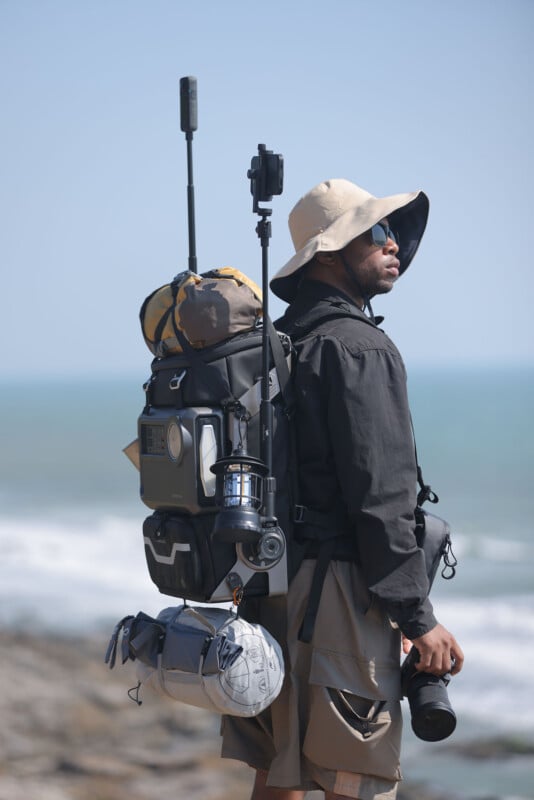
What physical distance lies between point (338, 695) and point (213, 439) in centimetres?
70

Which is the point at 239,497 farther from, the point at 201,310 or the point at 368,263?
the point at 368,263

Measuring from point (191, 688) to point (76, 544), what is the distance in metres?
15.5

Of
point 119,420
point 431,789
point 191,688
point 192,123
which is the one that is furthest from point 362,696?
point 119,420

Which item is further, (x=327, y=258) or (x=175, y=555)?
(x=327, y=258)

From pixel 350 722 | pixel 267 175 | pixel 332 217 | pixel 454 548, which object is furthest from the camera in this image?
pixel 454 548

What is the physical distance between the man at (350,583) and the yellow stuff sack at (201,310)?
7.6 inches

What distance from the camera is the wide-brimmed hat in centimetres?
364

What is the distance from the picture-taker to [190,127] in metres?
3.98

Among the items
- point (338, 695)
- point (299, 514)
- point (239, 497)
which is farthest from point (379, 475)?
point (338, 695)

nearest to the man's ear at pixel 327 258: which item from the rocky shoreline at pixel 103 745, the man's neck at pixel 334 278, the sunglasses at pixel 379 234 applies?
the man's neck at pixel 334 278

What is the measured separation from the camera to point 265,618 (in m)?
3.48

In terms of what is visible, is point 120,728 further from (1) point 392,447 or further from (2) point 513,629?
(2) point 513,629

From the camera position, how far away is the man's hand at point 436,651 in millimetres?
3285

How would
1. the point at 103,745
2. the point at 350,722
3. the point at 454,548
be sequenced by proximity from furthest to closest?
the point at 454,548
the point at 103,745
the point at 350,722
